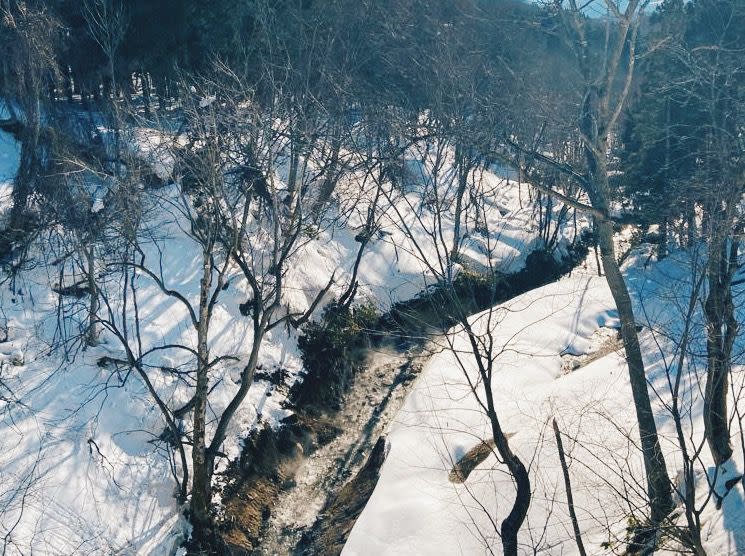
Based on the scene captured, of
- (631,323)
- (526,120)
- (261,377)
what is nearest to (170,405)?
(261,377)

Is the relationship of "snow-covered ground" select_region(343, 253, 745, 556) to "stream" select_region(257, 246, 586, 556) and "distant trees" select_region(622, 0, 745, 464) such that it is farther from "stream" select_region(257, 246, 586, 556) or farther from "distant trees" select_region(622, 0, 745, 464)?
"stream" select_region(257, 246, 586, 556)

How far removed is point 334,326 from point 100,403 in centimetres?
716

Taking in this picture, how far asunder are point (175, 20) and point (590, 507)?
60.1 feet

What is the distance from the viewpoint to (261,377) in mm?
15938

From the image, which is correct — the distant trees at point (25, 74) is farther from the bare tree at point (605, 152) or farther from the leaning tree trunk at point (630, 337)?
the leaning tree trunk at point (630, 337)

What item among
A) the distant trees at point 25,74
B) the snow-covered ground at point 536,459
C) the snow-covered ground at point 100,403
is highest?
the distant trees at point 25,74

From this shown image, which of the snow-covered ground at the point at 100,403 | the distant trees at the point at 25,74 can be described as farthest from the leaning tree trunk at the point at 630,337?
the distant trees at the point at 25,74

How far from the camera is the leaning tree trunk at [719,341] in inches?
348

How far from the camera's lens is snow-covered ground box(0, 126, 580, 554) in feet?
35.7

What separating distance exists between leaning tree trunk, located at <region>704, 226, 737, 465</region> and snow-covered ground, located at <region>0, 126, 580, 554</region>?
4342mm

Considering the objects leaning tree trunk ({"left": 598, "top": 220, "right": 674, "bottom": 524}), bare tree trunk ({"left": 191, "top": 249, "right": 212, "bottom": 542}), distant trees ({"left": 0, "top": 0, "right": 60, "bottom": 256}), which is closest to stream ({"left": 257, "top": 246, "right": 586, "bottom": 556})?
→ bare tree trunk ({"left": 191, "top": 249, "right": 212, "bottom": 542})

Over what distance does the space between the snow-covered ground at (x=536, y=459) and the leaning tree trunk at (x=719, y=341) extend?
0.98ft

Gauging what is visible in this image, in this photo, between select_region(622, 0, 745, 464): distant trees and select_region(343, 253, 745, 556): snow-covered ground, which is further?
select_region(343, 253, 745, 556): snow-covered ground

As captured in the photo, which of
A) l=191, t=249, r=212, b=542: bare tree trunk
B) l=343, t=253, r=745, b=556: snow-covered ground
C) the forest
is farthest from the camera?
l=191, t=249, r=212, b=542: bare tree trunk
